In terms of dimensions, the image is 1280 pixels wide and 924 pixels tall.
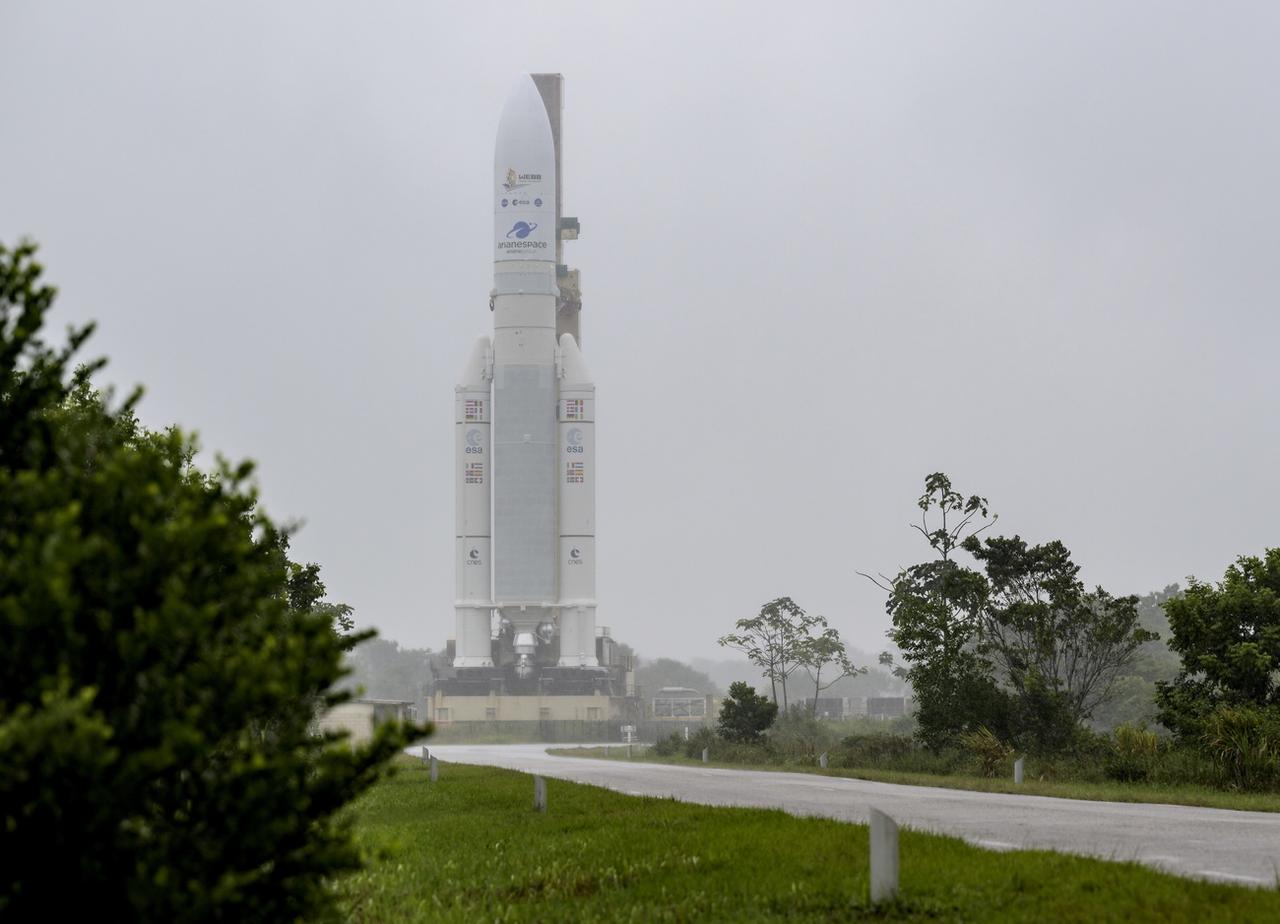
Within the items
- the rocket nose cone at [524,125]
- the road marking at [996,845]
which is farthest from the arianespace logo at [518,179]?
the road marking at [996,845]

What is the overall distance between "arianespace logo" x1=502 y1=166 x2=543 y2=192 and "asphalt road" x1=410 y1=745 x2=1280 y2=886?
6278cm

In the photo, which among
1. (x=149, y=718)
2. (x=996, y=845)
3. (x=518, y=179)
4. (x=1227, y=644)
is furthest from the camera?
(x=518, y=179)

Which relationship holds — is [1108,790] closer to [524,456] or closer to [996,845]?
[996,845]

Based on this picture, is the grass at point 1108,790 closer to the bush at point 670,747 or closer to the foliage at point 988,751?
the foliage at point 988,751

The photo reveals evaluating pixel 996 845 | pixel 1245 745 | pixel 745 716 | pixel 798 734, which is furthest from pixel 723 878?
pixel 798 734

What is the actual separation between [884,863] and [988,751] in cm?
2646

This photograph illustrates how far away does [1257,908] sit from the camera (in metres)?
9.58

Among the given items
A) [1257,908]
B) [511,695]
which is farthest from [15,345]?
[511,695]

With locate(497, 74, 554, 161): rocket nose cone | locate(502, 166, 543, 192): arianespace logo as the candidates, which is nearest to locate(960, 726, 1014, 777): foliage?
locate(502, 166, 543, 192): arianespace logo

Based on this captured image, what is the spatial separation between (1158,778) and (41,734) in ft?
90.0

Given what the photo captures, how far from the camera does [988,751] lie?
3572 cm

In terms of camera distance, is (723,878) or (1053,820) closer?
(723,878)

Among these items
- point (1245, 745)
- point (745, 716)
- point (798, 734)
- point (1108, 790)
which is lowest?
point (1108, 790)

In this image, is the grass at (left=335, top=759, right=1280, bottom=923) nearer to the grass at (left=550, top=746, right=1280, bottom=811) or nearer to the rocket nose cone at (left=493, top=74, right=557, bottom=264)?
the grass at (left=550, top=746, right=1280, bottom=811)
